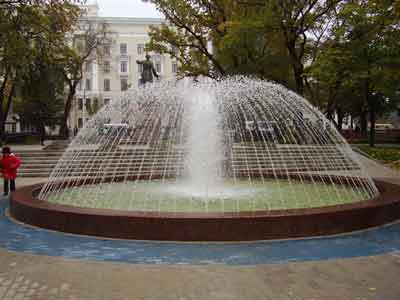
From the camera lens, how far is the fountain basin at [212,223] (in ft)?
25.3

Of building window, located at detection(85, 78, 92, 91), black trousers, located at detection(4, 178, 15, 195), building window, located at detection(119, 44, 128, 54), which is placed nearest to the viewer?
black trousers, located at detection(4, 178, 15, 195)

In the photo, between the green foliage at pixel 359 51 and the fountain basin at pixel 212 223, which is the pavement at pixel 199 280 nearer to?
the fountain basin at pixel 212 223

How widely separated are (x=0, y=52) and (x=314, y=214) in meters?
16.1

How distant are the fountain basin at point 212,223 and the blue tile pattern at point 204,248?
0.14 metres

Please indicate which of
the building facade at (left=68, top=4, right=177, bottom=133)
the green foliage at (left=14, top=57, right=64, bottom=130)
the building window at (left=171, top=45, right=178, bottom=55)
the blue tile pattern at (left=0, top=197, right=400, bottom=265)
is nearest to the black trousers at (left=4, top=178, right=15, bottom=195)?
the blue tile pattern at (left=0, top=197, right=400, bottom=265)

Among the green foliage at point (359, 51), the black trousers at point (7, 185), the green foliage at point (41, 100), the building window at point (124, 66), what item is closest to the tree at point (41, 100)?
the green foliage at point (41, 100)

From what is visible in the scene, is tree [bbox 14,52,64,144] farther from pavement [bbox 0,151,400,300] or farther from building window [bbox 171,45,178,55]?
pavement [bbox 0,151,400,300]

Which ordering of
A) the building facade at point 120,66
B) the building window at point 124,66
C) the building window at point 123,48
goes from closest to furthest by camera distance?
the building facade at point 120,66 < the building window at point 123,48 < the building window at point 124,66

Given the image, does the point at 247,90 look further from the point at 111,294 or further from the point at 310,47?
the point at 310,47

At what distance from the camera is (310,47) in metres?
30.0

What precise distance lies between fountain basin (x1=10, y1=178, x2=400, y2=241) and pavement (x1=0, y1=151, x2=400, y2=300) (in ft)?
3.89

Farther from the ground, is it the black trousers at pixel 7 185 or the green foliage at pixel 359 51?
the green foliage at pixel 359 51

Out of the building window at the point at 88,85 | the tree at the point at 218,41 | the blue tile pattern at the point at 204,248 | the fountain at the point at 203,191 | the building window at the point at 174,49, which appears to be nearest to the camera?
the blue tile pattern at the point at 204,248

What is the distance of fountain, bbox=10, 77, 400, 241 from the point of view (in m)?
7.89
